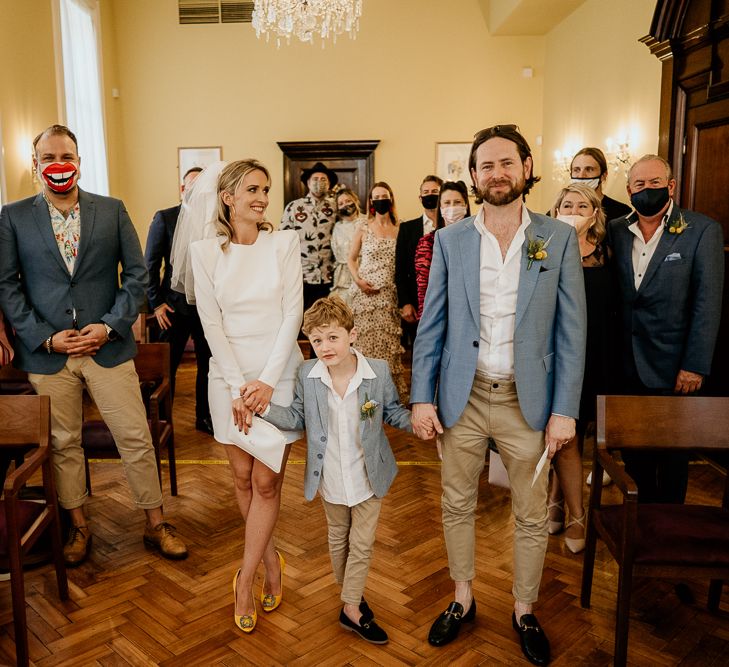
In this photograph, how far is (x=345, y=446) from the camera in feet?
8.01

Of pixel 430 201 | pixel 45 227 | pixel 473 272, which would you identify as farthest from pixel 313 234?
pixel 473 272

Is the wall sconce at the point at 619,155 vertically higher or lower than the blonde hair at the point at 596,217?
higher

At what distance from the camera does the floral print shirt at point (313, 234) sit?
6.11 meters

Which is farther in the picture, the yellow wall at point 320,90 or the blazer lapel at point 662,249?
the yellow wall at point 320,90

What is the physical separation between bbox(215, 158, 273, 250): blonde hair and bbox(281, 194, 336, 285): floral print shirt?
3.63 meters

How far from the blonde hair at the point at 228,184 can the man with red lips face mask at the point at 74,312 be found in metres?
0.81

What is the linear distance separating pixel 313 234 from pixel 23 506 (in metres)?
3.94

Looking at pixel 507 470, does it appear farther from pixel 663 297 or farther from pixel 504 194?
pixel 663 297

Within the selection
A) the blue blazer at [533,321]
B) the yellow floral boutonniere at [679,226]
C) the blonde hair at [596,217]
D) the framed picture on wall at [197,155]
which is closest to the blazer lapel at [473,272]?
the blue blazer at [533,321]

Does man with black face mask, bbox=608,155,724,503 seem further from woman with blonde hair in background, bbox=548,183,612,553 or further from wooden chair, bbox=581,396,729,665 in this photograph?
wooden chair, bbox=581,396,729,665

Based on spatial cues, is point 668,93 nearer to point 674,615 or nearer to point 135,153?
point 674,615

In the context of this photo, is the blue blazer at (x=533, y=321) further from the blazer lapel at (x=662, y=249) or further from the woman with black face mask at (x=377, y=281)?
the woman with black face mask at (x=377, y=281)

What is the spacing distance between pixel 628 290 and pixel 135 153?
7.88m

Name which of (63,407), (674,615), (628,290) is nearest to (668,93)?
(628,290)
